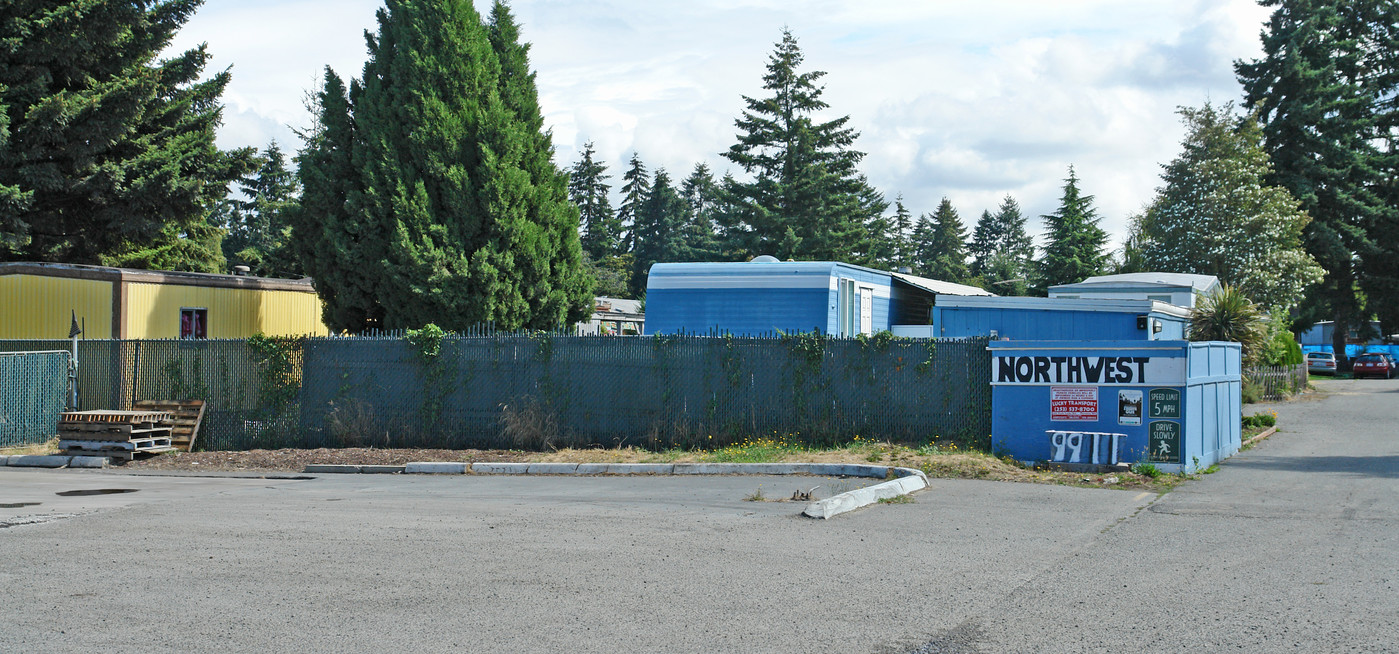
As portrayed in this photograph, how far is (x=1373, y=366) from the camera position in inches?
1994

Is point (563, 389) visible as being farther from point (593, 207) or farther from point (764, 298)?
point (593, 207)

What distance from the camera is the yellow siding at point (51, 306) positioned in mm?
21625

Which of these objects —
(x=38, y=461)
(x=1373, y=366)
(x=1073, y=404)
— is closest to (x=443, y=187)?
(x=38, y=461)

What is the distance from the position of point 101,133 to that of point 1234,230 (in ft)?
140

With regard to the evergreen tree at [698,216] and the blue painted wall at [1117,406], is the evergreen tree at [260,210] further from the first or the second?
the blue painted wall at [1117,406]

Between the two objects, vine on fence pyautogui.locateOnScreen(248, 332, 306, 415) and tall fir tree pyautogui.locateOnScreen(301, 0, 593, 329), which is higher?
tall fir tree pyautogui.locateOnScreen(301, 0, 593, 329)

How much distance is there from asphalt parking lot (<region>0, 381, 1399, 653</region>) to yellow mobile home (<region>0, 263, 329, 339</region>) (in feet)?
33.2

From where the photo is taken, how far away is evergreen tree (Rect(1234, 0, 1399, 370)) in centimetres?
5588

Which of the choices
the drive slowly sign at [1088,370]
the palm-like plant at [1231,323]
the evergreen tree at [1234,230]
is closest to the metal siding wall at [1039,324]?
the palm-like plant at [1231,323]

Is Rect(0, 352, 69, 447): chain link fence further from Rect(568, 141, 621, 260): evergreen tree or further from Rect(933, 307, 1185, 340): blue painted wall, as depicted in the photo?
Rect(568, 141, 621, 260): evergreen tree

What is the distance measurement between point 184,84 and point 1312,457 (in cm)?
3079

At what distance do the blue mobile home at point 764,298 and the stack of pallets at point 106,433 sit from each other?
31.8 feet

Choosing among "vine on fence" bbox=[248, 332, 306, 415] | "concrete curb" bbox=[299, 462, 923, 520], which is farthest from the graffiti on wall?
"vine on fence" bbox=[248, 332, 306, 415]

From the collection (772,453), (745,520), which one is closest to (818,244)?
(772,453)
